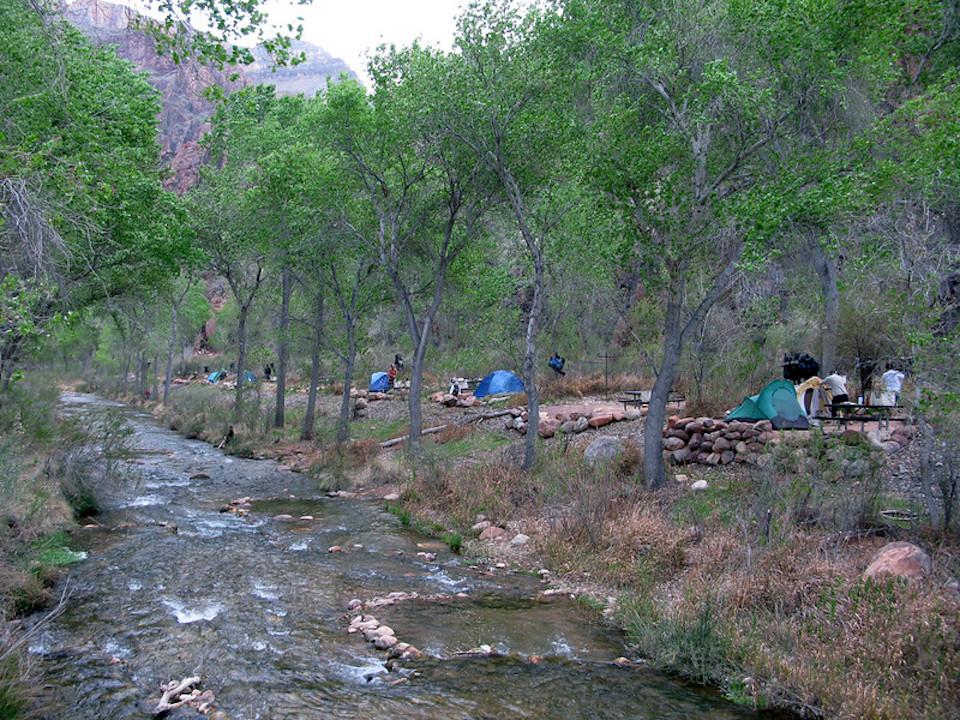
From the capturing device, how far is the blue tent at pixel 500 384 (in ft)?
95.1

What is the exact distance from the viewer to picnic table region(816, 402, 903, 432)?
1401cm

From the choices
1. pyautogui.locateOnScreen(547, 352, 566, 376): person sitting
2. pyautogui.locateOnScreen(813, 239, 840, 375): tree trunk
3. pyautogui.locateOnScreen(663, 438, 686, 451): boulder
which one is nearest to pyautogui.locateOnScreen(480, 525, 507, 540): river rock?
pyautogui.locateOnScreen(663, 438, 686, 451): boulder

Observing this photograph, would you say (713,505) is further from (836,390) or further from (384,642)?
(384,642)

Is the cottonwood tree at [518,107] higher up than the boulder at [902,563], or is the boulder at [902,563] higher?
the cottonwood tree at [518,107]

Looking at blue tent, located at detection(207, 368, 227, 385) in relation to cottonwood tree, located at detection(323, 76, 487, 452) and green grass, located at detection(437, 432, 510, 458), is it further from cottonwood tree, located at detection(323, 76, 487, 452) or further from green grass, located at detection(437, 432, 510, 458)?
green grass, located at detection(437, 432, 510, 458)

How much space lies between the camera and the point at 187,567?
11.3m

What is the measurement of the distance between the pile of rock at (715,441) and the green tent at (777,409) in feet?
0.76

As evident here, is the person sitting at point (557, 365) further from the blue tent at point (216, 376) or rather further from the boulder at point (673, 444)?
the blue tent at point (216, 376)

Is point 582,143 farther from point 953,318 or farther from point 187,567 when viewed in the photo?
point 187,567

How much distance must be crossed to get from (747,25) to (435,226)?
11.0m

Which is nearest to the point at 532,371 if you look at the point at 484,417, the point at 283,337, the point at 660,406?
the point at 660,406

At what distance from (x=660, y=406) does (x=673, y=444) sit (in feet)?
7.16

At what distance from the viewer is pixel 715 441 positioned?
15.1 m

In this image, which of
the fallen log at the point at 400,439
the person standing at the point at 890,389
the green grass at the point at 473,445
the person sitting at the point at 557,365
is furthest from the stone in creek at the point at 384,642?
the person sitting at the point at 557,365
